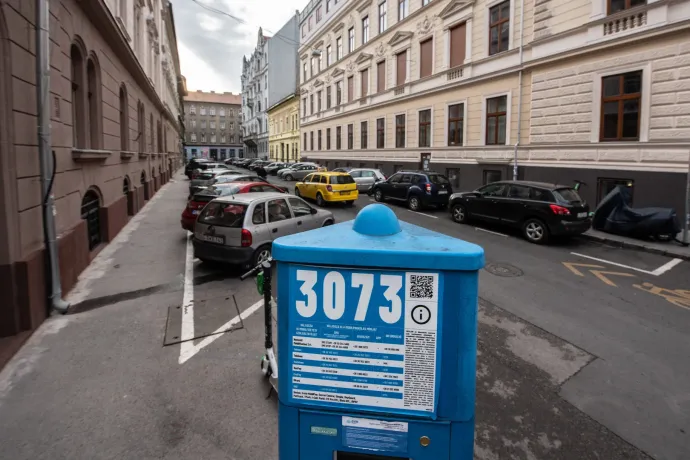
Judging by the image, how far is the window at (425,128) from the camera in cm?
2303

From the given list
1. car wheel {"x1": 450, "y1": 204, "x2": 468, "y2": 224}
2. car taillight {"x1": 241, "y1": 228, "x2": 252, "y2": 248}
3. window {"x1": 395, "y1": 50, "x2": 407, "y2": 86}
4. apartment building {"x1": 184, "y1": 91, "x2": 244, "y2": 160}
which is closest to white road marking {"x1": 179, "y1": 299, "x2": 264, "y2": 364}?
car taillight {"x1": 241, "y1": 228, "x2": 252, "y2": 248}

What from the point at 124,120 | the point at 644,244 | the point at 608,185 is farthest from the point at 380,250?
the point at 608,185

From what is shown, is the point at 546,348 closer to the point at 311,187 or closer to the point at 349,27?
the point at 311,187

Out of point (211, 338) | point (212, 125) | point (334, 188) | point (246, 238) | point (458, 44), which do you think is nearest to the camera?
point (211, 338)

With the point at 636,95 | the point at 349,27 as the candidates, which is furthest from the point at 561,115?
the point at 349,27

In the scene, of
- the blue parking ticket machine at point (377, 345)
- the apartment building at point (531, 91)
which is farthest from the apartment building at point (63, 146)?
the apartment building at point (531, 91)

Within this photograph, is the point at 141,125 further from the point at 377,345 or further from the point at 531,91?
the point at 377,345

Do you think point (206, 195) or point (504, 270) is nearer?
point (504, 270)

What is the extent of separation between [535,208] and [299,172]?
24040 mm

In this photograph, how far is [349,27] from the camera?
31.8m

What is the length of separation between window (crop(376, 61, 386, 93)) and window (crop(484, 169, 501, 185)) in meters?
11.8

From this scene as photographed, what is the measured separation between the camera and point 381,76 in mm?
27812

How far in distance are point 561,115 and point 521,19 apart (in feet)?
15.6

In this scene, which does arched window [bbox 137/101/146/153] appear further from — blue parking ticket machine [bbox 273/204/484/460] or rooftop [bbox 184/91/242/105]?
rooftop [bbox 184/91/242/105]
